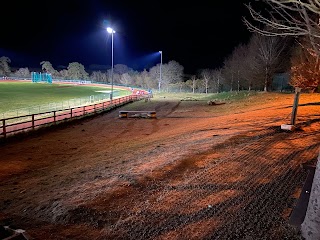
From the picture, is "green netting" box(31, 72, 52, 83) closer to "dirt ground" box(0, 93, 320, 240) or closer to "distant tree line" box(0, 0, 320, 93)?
"distant tree line" box(0, 0, 320, 93)

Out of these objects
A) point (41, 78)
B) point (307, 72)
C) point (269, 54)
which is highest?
point (269, 54)

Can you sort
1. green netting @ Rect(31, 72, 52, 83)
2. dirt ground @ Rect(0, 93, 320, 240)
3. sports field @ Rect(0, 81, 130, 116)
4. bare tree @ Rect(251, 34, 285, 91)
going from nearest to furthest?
dirt ground @ Rect(0, 93, 320, 240), sports field @ Rect(0, 81, 130, 116), bare tree @ Rect(251, 34, 285, 91), green netting @ Rect(31, 72, 52, 83)

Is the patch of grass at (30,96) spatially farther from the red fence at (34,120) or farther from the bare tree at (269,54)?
the bare tree at (269,54)

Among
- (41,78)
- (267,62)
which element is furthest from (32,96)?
(41,78)

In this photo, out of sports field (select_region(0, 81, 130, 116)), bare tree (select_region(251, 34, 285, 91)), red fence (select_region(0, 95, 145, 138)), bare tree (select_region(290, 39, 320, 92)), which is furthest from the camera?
bare tree (select_region(251, 34, 285, 91))

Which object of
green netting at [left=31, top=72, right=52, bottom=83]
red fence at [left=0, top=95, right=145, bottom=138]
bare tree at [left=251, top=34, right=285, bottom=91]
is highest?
bare tree at [left=251, top=34, right=285, bottom=91]

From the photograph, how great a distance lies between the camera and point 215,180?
6.21 metres

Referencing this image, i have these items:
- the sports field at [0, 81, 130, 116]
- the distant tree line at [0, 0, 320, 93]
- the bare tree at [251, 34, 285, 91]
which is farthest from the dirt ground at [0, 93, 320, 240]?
the bare tree at [251, 34, 285, 91]

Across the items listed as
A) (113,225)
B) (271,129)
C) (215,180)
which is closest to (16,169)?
(113,225)

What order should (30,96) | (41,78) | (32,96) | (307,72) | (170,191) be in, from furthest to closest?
(41,78), (32,96), (30,96), (307,72), (170,191)

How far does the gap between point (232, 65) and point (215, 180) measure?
58.4 m

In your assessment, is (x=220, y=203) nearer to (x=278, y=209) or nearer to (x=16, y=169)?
(x=278, y=209)

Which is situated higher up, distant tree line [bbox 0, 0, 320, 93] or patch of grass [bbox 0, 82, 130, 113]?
distant tree line [bbox 0, 0, 320, 93]

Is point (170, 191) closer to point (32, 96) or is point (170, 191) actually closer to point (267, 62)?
point (267, 62)
